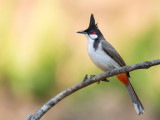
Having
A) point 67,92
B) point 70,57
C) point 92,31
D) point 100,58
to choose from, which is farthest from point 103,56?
point 70,57

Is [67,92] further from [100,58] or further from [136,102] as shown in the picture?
[136,102]

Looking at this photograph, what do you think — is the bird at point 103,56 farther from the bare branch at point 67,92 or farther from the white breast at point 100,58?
the bare branch at point 67,92

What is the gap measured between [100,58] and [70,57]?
2337 millimetres

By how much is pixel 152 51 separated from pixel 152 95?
0.58m

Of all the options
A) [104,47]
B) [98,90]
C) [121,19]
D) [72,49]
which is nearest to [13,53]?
[72,49]

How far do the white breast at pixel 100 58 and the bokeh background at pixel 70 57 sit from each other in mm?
1912

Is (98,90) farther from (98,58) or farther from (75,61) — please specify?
(98,58)

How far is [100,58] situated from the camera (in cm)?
311

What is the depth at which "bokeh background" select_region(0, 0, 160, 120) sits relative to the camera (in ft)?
17.0

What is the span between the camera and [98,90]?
541cm

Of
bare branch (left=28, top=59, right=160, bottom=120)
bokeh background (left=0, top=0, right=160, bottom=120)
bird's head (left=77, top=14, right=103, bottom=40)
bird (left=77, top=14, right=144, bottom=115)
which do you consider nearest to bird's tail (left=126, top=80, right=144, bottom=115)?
bird (left=77, top=14, right=144, bottom=115)

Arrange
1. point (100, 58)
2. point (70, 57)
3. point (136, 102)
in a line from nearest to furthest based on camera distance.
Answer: point (100, 58), point (136, 102), point (70, 57)

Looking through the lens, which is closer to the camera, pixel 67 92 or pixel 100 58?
pixel 67 92

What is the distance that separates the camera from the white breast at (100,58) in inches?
122
